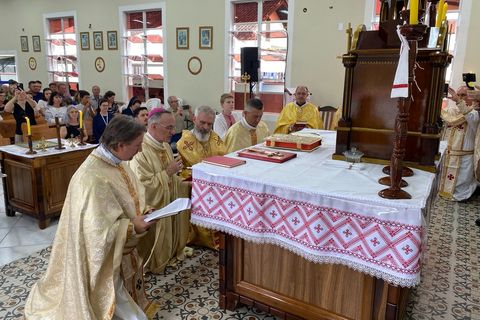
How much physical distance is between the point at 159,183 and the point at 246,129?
1.66 metres

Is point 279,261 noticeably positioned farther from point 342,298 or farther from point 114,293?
point 114,293

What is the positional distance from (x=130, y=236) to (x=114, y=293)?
38cm

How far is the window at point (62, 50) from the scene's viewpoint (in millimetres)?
12367

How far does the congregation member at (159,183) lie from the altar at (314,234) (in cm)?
81

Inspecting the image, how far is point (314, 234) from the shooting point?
222 centimetres

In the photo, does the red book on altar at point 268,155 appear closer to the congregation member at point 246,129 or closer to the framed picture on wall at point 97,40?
the congregation member at point 246,129

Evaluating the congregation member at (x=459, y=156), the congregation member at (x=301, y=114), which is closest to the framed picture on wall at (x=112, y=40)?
the congregation member at (x=301, y=114)

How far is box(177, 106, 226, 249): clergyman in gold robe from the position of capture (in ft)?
13.1

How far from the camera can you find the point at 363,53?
2.69 meters

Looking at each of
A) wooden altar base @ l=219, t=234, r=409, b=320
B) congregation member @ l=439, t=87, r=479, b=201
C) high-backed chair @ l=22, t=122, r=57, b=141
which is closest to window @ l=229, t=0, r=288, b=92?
congregation member @ l=439, t=87, r=479, b=201

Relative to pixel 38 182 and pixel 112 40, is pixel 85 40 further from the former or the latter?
pixel 38 182

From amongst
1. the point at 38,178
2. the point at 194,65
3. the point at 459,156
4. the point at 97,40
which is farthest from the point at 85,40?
the point at 459,156

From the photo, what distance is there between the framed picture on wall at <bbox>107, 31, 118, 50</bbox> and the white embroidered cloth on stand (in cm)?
954

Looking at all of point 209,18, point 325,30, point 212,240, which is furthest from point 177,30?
point 212,240
